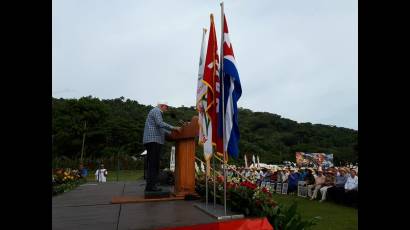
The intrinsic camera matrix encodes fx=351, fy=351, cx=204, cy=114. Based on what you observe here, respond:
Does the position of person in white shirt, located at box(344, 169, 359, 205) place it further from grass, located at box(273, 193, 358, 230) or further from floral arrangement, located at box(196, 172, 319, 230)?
floral arrangement, located at box(196, 172, 319, 230)

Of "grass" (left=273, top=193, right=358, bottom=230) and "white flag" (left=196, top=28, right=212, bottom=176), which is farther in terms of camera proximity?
"grass" (left=273, top=193, right=358, bottom=230)

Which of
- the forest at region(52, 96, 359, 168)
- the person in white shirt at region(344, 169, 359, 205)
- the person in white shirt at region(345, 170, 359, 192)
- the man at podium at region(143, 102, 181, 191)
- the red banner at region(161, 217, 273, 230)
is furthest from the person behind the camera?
the forest at region(52, 96, 359, 168)

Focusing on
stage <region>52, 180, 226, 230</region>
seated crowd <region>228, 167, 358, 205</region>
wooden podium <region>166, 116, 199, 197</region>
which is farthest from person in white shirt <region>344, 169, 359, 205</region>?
stage <region>52, 180, 226, 230</region>

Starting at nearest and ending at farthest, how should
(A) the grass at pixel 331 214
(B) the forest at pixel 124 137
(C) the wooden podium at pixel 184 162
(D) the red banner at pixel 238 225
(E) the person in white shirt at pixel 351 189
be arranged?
(D) the red banner at pixel 238 225 → (C) the wooden podium at pixel 184 162 → (A) the grass at pixel 331 214 → (E) the person in white shirt at pixel 351 189 → (B) the forest at pixel 124 137

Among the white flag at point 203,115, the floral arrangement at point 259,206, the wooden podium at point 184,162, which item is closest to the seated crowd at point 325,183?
the wooden podium at point 184,162

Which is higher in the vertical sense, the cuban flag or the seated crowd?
the cuban flag

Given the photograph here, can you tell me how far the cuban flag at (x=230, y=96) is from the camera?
15.3ft

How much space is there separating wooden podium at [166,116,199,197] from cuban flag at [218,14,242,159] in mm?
1511

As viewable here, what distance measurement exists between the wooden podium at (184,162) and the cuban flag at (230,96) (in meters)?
1.51

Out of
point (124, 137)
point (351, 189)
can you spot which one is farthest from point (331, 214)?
point (124, 137)

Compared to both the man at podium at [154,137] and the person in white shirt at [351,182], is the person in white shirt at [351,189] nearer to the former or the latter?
the person in white shirt at [351,182]

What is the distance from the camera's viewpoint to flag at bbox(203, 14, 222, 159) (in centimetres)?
492
